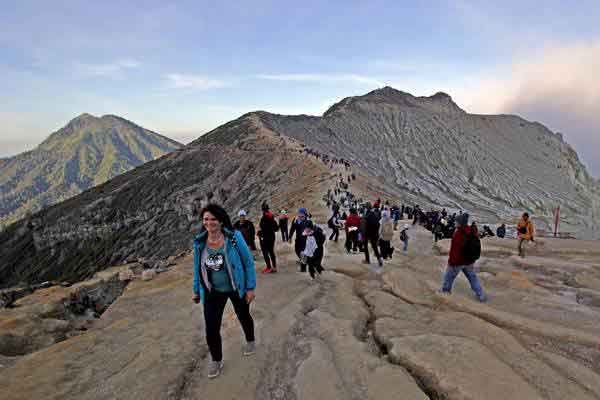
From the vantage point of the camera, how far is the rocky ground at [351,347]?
352 cm

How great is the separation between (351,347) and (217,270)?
77.8 inches

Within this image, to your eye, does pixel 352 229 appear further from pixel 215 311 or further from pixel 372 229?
pixel 215 311

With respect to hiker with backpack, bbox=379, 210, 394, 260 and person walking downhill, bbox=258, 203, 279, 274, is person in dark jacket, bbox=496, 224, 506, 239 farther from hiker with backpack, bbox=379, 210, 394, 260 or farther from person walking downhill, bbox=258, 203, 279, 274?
person walking downhill, bbox=258, 203, 279, 274

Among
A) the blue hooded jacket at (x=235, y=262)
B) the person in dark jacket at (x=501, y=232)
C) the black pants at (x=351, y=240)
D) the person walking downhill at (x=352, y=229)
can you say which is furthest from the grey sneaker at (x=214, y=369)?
the person in dark jacket at (x=501, y=232)

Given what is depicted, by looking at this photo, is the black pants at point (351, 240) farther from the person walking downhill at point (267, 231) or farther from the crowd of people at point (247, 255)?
the person walking downhill at point (267, 231)

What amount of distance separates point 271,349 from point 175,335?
1707mm


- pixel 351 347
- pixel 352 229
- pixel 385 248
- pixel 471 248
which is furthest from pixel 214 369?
pixel 352 229

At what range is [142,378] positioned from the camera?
3.94 meters

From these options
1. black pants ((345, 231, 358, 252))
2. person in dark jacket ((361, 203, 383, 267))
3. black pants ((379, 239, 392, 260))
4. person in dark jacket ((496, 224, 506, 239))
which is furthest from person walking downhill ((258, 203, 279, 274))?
person in dark jacket ((496, 224, 506, 239))

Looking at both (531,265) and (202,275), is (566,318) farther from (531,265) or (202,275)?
(202,275)

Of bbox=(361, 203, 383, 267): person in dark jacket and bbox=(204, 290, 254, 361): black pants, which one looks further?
bbox=(361, 203, 383, 267): person in dark jacket

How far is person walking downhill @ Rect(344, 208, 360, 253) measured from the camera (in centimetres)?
1050

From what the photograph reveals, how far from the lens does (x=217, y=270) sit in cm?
367

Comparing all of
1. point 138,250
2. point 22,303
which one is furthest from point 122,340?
point 138,250
